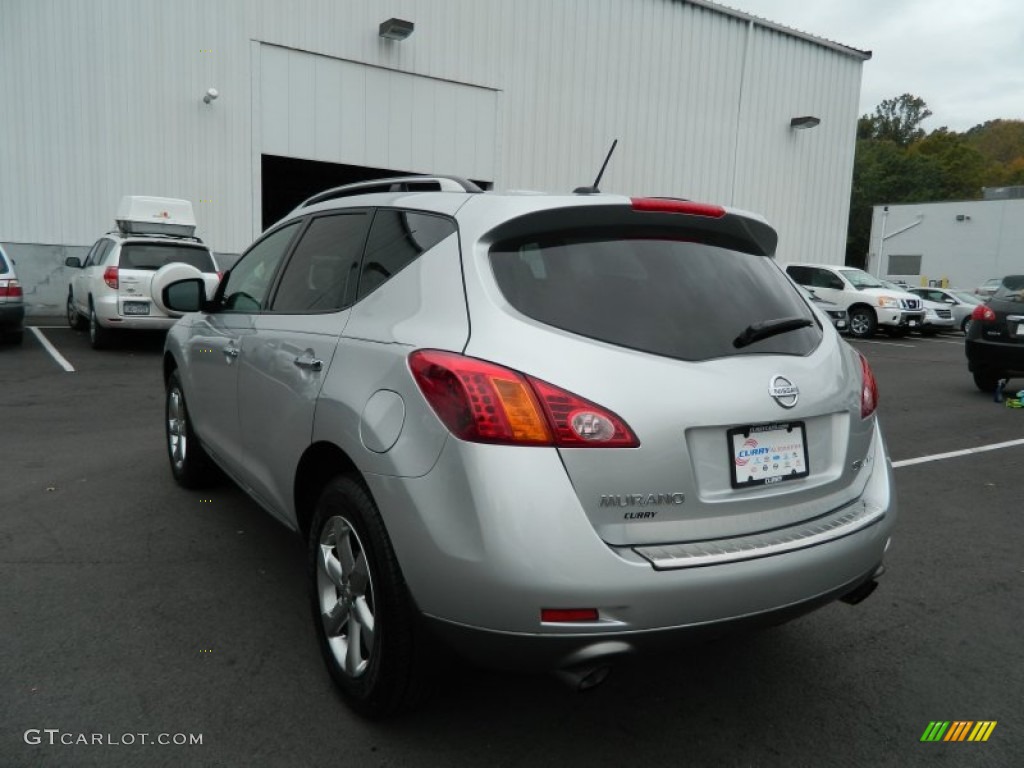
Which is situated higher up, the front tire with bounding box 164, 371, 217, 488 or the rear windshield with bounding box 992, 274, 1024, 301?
the rear windshield with bounding box 992, 274, 1024, 301

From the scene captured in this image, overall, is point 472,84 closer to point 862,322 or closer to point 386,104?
point 386,104

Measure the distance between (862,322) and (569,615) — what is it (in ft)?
65.1

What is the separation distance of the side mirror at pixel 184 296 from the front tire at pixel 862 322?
1855 cm

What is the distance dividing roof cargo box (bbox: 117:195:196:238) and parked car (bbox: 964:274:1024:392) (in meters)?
12.1

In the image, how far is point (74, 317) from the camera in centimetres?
1377

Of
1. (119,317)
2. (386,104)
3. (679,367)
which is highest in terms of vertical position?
(386,104)

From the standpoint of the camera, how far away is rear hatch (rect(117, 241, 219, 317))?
10836mm

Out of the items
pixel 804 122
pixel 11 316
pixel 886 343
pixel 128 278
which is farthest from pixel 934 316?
pixel 11 316

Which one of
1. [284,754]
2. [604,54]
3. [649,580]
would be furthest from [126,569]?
[604,54]

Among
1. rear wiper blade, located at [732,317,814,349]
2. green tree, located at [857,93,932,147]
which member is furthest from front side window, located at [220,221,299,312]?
green tree, located at [857,93,932,147]

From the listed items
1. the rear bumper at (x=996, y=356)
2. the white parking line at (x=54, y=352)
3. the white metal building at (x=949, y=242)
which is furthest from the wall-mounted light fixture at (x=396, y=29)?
the white metal building at (x=949, y=242)

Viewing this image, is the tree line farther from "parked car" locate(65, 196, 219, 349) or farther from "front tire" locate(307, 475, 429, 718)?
"front tire" locate(307, 475, 429, 718)

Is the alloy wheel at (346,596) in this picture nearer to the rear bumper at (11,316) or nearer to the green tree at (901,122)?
the rear bumper at (11,316)

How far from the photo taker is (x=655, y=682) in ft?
9.36
